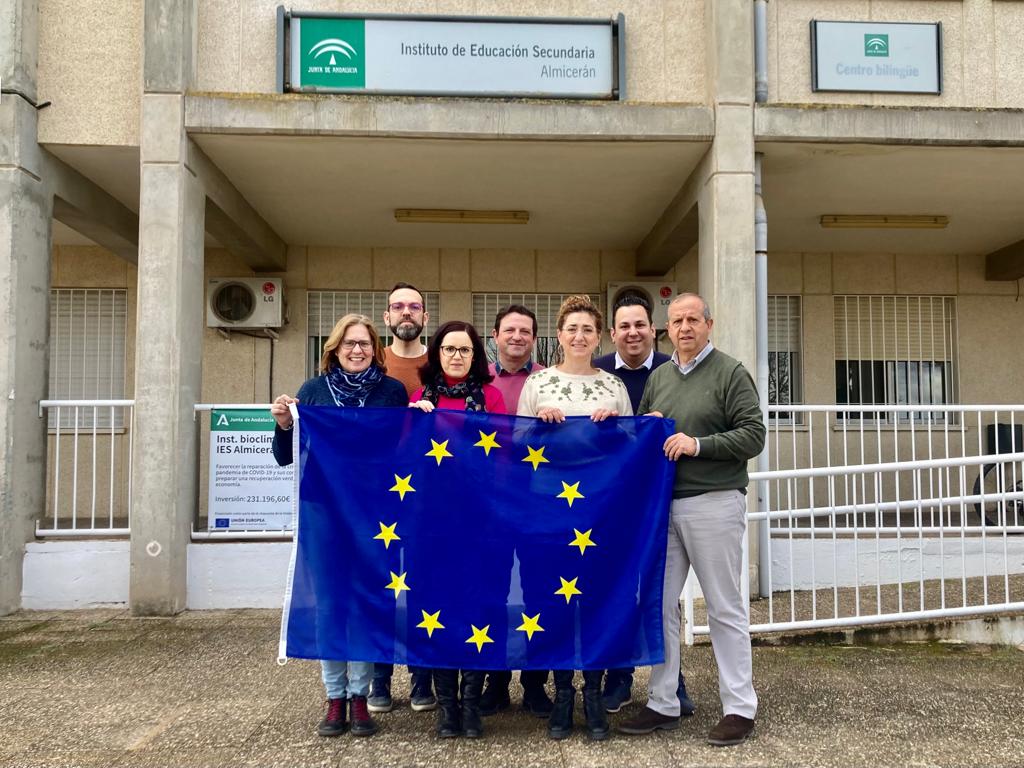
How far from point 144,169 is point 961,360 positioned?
9.03m

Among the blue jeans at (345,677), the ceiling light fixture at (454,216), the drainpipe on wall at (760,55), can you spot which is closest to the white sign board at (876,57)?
the drainpipe on wall at (760,55)

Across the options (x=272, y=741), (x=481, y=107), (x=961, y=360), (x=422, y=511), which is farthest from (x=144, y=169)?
(x=961, y=360)

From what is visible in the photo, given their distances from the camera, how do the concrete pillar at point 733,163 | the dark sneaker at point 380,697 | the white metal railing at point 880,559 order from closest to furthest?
the dark sneaker at point 380,697 < the white metal railing at point 880,559 < the concrete pillar at point 733,163

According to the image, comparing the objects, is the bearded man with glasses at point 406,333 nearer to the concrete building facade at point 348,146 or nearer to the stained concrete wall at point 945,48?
the concrete building facade at point 348,146

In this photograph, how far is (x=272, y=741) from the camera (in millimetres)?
3625

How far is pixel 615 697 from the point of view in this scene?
12.8 feet

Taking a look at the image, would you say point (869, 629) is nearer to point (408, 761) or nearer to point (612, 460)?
point (612, 460)

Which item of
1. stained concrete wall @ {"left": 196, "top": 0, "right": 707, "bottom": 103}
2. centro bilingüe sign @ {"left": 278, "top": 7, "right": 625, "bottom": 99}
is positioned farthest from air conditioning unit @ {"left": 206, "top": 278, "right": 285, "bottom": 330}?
centro bilingüe sign @ {"left": 278, "top": 7, "right": 625, "bottom": 99}

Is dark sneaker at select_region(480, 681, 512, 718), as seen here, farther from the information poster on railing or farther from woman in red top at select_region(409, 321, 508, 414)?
the information poster on railing

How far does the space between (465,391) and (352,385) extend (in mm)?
544

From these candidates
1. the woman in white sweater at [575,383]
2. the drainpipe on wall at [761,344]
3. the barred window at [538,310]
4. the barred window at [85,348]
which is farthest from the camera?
the barred window at [538,310]

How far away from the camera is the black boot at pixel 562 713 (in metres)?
3.53

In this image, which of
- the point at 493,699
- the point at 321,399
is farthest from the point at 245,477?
the point at 493,699

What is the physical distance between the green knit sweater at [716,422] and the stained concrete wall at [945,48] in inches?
144
